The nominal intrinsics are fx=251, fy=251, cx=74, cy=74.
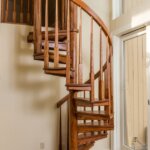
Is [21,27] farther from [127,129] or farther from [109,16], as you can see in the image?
[127,129]

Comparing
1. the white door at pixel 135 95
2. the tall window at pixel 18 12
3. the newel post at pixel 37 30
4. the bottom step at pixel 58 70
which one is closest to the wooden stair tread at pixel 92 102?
the bottom step at pixel 58 70

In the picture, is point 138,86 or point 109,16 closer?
point 138,86

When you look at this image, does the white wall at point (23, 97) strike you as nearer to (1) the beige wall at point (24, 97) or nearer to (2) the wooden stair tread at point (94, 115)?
(1) the beige wall at point (24, 97)

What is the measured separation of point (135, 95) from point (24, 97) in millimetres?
1889

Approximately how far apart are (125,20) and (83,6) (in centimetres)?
146

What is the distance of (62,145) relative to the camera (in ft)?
14.6

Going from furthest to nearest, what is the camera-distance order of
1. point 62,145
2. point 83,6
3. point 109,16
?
point 109,16, point 62,145, point 83,6

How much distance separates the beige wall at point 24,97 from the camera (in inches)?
165

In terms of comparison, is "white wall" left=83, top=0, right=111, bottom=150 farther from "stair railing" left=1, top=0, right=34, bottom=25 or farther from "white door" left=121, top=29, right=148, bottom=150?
"stair railing" left=1, top=0, right=34, bottom=25

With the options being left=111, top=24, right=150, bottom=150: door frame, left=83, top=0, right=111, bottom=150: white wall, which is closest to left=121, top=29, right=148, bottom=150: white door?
left=111, top=24, right=150, bottom=150: door frame

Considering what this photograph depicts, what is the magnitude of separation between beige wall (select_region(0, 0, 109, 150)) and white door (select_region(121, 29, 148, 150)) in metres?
1.20

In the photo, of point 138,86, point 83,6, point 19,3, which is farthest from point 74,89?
point 19,3

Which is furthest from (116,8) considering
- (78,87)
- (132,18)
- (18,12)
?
(78,87)

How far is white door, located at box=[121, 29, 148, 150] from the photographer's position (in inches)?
158
